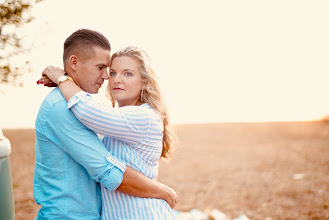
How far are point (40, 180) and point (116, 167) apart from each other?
0.58m

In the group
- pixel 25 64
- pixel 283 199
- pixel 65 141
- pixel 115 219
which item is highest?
pixel 25 64

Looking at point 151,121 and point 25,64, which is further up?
point 25,64

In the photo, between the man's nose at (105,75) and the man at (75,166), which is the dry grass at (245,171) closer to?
the man at (75,166)

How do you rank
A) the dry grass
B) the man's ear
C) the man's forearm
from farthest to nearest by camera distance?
1. the dry grass
2. the man's ear
3. the man's forearm

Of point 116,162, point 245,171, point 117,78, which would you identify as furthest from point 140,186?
point 245,171

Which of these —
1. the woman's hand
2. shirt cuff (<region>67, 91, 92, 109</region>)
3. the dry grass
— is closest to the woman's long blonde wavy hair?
the woman's hand

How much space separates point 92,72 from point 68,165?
0.67 meters

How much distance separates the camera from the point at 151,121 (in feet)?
7.33

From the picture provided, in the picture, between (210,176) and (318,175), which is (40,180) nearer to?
(210,176)

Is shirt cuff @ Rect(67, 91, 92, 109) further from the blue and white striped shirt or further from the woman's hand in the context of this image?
the woman's hand

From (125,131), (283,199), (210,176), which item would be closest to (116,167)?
(125,131)

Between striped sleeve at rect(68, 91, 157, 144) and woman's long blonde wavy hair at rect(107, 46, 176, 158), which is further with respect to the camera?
woman's long blonde wavy hair at rect(107, 46, 176, 158)

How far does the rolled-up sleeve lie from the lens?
80.0 inches

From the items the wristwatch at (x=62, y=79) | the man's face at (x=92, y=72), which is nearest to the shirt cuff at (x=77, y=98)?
the wristwatch at (x=62, y=79)
